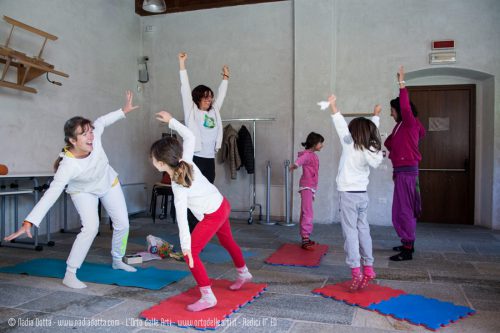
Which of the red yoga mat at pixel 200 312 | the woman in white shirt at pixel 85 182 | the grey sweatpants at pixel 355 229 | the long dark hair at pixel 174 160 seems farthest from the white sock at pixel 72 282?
the grey sweatpants at pixel 355 229

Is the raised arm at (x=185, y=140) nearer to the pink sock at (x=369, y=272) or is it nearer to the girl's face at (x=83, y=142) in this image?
the girl's face at (x=83, y=142)

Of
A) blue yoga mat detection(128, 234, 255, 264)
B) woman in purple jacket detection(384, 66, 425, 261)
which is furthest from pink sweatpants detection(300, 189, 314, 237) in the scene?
woman in purple jacket detection(384, 66, 425, 261)

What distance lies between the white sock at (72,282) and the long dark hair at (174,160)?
48.9 inches

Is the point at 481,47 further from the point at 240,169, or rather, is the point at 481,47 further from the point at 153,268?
the point at 153,268

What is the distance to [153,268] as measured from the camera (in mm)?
3578

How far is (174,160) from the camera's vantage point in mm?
2518

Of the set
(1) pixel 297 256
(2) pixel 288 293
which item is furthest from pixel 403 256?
(2) pixel 288 293

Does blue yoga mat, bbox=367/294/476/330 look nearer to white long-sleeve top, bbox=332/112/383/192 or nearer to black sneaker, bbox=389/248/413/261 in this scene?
white long-sleeve top, bbox=332/112/383/192

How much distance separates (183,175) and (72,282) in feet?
4.40

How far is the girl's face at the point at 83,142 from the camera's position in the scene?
119 inches

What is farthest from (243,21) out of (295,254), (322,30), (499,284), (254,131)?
(499,284)

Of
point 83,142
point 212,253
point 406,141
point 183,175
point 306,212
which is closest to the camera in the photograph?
point 183,175

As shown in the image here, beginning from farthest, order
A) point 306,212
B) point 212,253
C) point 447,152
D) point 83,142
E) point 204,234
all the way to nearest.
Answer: point 447,152
point 306,212
point 212,253
point 83,142
point 204,234

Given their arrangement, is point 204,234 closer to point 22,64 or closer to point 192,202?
point 192,202
